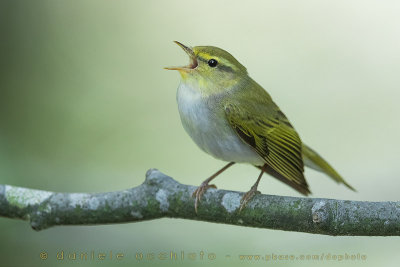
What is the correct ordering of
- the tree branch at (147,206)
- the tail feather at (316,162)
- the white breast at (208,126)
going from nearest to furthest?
1. the tree branch at (147,206)
2. the white breast at (208,126)
3. the tail feather at (316,162)

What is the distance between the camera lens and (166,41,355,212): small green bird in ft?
11.4

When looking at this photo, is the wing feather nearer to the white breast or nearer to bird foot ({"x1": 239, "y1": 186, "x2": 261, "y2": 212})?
the white breast

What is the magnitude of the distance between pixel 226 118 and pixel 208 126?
137 millimetres

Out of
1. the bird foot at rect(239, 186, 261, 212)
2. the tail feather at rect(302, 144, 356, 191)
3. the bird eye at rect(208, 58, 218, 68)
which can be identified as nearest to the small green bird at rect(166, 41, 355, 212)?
the bird eye at rect(208, 58, 218, 68)

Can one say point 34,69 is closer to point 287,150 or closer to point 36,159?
point 36,159

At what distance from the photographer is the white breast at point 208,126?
11.4 ft

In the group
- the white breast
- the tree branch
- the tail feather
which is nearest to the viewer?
the tree branch

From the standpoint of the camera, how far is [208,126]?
3.47 m

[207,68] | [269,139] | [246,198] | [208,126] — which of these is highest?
[207,68]

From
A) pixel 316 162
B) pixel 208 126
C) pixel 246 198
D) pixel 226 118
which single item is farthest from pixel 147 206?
pixel 316 162

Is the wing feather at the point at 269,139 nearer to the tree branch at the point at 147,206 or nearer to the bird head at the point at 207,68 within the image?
the bird head at the point at 207,68

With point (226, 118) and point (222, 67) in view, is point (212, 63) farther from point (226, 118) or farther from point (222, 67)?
point (226, 118)

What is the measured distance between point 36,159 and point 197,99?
222 cm

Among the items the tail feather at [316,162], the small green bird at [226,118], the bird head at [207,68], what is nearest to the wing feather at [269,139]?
the small green bird at [226,118]
